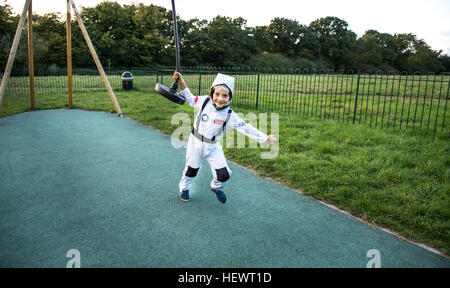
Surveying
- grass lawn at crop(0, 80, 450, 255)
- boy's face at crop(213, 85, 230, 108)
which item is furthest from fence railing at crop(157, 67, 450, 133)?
boy's face at crop(213, 85, 230, 108)

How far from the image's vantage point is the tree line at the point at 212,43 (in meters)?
43.7

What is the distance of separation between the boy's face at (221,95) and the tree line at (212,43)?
32.4 m

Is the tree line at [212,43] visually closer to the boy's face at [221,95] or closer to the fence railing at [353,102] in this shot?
the fence railing at [353,102]

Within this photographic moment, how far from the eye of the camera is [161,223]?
346 centimetres

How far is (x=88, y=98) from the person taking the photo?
14.5 metres

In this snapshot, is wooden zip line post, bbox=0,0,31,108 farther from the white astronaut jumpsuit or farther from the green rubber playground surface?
the white astronaut jumpsuit

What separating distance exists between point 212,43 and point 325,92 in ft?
161

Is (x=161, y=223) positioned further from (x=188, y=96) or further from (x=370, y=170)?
(x=370, y=170)

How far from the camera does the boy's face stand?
144 inches

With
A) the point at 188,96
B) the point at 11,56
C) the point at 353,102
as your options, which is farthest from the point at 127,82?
the point at 188,96

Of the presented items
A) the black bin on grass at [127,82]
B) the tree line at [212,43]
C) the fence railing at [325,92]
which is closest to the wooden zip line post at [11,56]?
the fence railing at [325,92]

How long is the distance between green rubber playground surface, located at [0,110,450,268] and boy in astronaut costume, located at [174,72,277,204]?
1.86 ft

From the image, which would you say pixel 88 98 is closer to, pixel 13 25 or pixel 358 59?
pixel 13 25
